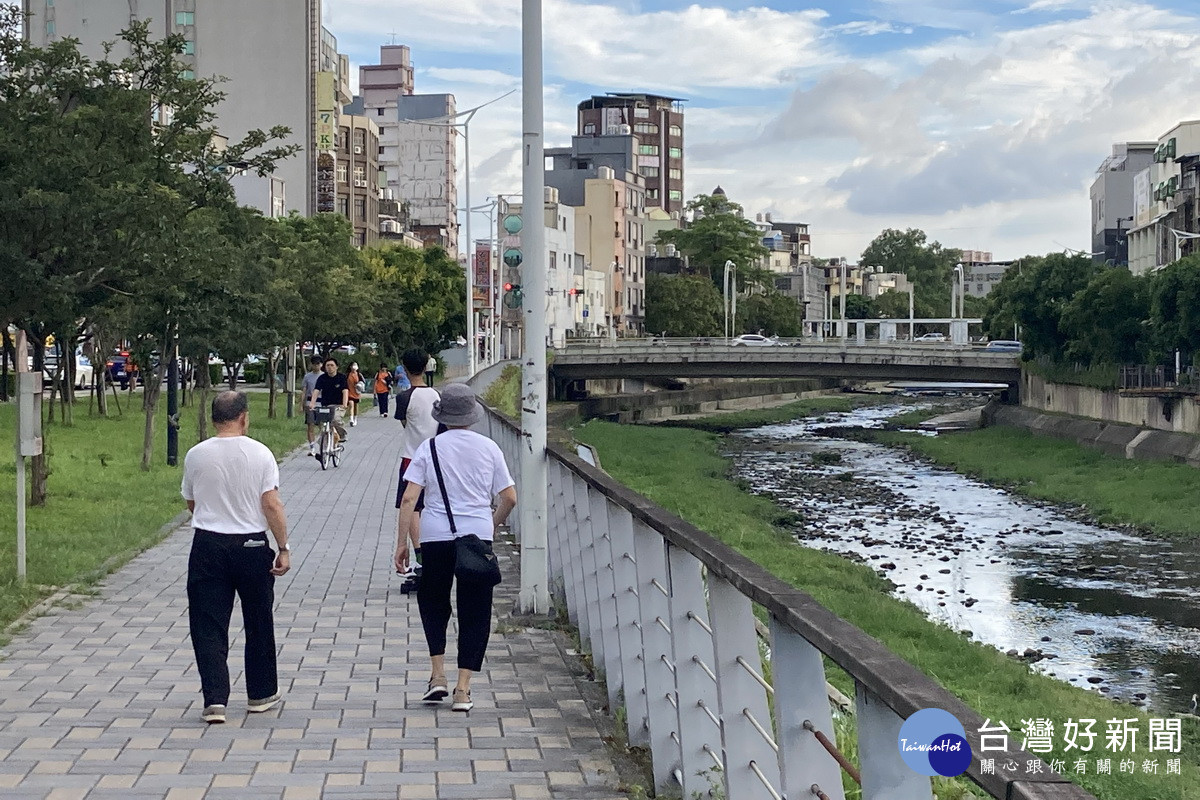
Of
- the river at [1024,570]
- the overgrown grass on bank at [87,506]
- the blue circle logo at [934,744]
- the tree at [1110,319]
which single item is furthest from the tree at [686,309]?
the blue circle logo at [934,744]

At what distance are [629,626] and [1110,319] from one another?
5652 centimetres

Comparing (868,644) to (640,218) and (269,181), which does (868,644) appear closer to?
(269,181)

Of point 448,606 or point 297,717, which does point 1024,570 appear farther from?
point 297,717

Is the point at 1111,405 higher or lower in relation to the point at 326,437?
lower

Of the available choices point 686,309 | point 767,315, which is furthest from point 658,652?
point 767,315

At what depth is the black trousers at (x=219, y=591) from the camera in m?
7.50

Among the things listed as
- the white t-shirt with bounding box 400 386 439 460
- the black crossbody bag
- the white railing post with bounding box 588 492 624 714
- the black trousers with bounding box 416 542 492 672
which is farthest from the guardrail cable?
the white t-shirt with bounding box 400 386 439 460

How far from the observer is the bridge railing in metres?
3.25

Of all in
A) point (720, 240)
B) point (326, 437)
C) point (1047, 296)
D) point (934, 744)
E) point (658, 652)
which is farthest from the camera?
point (720, 240)

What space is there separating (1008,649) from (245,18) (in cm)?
8330

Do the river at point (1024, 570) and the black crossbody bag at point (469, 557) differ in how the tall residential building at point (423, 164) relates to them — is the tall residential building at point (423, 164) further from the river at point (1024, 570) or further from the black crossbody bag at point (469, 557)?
the black crossbody bag at point (469, 557)

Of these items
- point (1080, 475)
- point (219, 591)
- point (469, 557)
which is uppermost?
point (469, 557)

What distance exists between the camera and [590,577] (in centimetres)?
910

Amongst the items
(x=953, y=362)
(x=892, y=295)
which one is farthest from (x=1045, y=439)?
(x=892, y=295)
